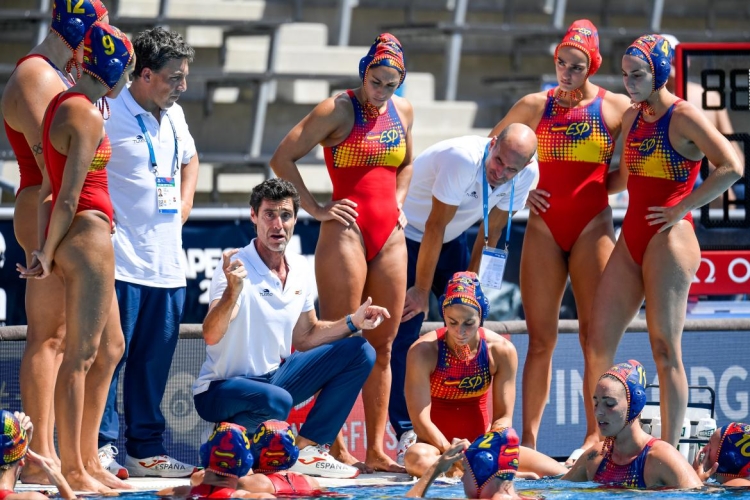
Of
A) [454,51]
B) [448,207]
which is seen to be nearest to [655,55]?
[448,207]

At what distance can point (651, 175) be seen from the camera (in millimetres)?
6703

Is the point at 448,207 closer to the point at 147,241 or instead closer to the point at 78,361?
the point at 147,241

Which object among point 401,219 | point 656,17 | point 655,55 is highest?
point 656,17

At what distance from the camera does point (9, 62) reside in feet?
36.8

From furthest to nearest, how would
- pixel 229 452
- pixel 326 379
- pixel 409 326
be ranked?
pixel 409 326 → pixel 326 379 → pixel 229 452

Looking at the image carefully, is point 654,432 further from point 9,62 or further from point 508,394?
point 9,62

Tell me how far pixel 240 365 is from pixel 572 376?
2.47 meters

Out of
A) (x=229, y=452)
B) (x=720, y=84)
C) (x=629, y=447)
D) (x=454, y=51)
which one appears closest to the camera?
(x=229, y=452)

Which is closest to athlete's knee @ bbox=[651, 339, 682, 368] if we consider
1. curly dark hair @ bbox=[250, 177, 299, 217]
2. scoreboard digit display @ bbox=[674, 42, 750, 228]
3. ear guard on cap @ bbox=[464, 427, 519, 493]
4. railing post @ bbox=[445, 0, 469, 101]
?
ear guard on cap @ bbox=[464, 427, 519, 493]

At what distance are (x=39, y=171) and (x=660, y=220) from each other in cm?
315

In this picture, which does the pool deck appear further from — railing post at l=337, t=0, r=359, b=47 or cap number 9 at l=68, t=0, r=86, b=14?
railing post at l=337, t=0, r=359, b=47

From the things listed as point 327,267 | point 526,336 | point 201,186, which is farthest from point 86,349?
point 201,186

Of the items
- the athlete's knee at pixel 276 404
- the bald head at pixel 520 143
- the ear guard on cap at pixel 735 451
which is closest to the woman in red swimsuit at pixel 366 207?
the bald head at pixel 520 143

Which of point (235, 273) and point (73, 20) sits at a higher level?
point (73, 20)
